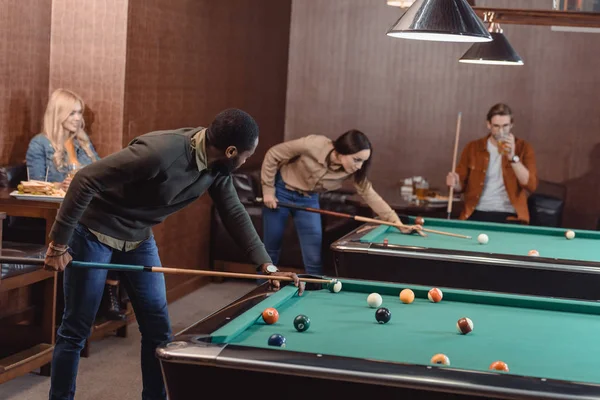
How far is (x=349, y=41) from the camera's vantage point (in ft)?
24.3

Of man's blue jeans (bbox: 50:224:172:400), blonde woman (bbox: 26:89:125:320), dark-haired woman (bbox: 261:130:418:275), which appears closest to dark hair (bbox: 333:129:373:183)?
dark-haired woman (bbox: 261:130:418:275)

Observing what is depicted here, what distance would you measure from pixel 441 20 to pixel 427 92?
4269 millimetres

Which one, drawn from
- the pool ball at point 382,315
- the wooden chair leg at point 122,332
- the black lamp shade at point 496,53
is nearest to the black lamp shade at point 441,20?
the pool ball at point 382,315

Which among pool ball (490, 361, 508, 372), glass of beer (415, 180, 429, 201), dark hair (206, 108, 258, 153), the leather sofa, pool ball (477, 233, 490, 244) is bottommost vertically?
the leather sofa

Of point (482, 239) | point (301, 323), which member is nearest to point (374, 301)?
point (301, 323)

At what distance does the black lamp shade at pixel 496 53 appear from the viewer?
15.3 feet

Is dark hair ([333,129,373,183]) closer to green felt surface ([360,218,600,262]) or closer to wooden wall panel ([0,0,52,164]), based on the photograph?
green felt surface ([360,218,600,262])

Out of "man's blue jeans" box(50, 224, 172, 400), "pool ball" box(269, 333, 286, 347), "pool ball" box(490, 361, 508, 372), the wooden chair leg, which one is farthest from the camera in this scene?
the wooden chair leg

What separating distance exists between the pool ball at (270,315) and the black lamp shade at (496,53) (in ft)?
8.57

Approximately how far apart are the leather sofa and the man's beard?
350 centimetres

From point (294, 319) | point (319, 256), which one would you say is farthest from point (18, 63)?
point (294, 319)

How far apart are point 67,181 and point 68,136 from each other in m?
0.42

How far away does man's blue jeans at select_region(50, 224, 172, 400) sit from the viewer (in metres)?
3.04

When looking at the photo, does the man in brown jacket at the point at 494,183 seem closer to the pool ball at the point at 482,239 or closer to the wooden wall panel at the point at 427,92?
the wooden wall panel at the point at 427,92
